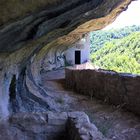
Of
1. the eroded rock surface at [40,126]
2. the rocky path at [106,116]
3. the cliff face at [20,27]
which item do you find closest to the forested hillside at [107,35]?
the rocky path at [106,116]

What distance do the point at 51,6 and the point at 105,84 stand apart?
4.13 metres

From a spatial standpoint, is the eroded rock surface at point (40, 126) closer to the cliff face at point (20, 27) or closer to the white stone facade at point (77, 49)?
the cliff face at point (20, 27)

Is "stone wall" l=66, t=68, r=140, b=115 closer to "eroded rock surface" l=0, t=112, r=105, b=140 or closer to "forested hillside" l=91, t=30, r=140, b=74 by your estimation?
"eroded rock surface" l=0, t=112, r=105, b=140

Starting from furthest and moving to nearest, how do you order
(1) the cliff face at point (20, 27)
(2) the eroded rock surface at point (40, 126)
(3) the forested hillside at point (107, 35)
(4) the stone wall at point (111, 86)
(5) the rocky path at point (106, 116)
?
(3) the forested hillside at point (107, 35), (4) the stone wall at point (111, 86), (5) the rocky path at point (106, 116), (2) the eroded rock surface at point (40, 126), (1) the cliff face at point (20, 27)

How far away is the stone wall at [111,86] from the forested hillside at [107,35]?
79.7 ft

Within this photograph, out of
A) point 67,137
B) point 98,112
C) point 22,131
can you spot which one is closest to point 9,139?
point 22,131

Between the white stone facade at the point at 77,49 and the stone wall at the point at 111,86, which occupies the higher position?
the white stone facade at the point at 77,49

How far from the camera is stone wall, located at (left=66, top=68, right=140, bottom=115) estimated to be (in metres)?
6.05

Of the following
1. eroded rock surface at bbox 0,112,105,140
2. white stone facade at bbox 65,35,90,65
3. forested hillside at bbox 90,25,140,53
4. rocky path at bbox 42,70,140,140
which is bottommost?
rocky path at bbox 42,70,140,140

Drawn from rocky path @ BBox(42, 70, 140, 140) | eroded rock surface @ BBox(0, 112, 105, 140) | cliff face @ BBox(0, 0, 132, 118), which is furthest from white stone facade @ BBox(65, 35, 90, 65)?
eroded rock surface @ BBox(0, 112, 105, 140)

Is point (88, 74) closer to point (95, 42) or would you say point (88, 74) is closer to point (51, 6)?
point (51, 6)

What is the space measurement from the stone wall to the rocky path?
0.56 ft

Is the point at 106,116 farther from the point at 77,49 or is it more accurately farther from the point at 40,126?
the point at 77,49

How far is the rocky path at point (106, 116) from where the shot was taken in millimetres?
5089
